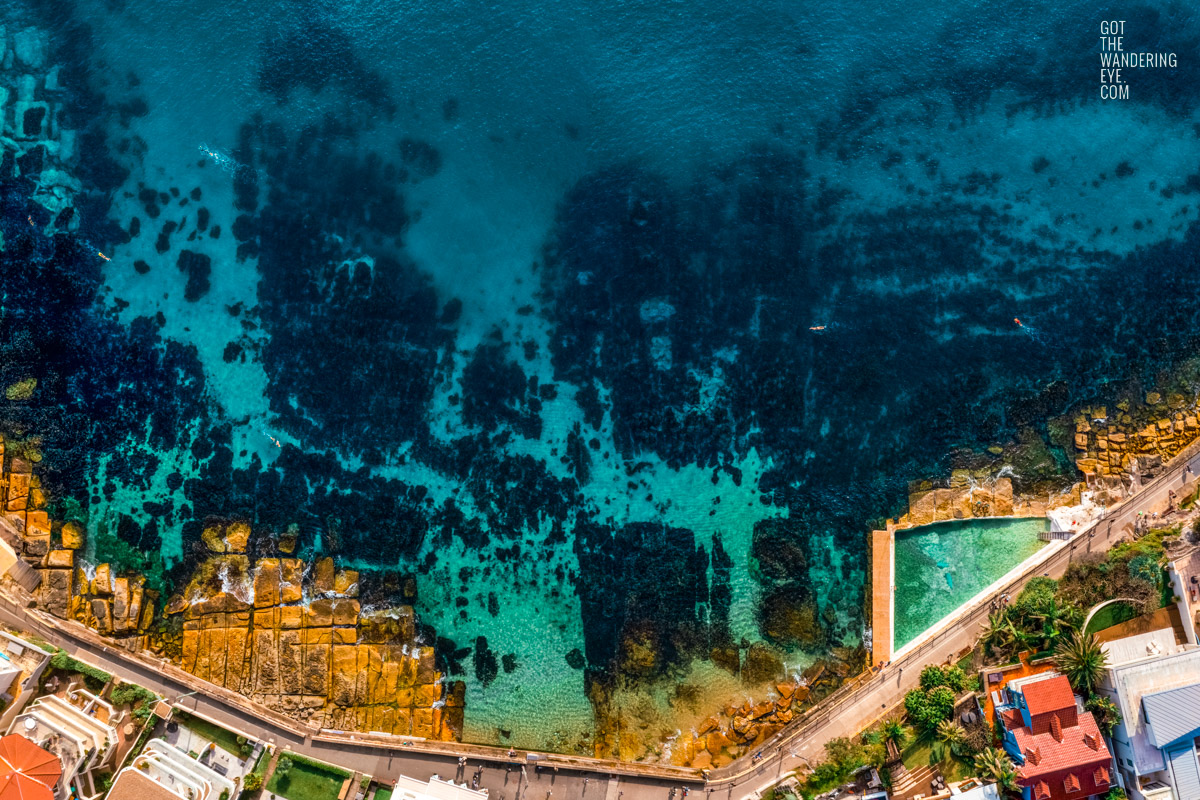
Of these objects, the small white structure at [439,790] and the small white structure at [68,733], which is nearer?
the small white structure at [68,733]

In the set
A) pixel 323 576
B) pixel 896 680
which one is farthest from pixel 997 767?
pixel 323 576

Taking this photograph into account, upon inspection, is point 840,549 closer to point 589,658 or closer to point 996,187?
point 589,658

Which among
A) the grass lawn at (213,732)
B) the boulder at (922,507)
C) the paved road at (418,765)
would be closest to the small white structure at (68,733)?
the paved road at (418,765)

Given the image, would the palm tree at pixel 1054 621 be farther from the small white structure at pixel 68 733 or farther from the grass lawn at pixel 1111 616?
the small white structure at pixel 68 733

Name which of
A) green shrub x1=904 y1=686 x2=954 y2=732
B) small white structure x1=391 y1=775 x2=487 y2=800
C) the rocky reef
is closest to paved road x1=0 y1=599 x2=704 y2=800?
small white structure x1=391 y1=775 x2=487 y2=800

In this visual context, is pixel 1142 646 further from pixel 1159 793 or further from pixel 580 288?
pixel 580 288

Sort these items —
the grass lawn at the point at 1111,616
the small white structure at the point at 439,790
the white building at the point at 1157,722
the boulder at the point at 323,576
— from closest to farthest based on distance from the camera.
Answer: the white building at the point at 1157,722, the small white structure at the point at 439,790, the grass lawn at the point at 1111,616, the boulder at the point at 323,576
